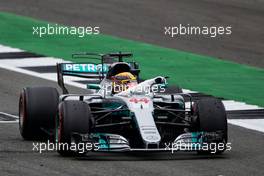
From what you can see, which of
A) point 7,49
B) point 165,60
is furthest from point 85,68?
point 7,49

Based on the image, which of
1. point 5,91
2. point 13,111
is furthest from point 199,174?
point 5,91

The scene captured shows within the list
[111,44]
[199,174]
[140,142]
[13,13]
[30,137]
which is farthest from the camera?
[13,13]

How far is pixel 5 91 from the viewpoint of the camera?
23250 mm

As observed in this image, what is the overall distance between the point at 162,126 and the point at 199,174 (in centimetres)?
186

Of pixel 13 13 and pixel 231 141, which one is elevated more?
pixel 13 13

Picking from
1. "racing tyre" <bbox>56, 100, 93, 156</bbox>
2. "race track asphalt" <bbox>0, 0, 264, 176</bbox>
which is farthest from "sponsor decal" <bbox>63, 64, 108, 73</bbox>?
"racing tyre" <bbox>56, 100, 93, 156</bbox>

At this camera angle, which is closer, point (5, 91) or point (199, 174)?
point (199, 174)

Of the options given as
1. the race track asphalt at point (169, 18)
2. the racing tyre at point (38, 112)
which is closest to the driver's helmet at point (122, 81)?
the racing tyre at point (38, 112)

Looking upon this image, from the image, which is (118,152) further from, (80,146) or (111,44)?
(111,44)

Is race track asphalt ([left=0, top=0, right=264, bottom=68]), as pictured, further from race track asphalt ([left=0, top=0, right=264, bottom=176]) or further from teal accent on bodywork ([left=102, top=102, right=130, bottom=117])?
teal accent on bodywork ([left=102, top=102, right=130, bottom=117])

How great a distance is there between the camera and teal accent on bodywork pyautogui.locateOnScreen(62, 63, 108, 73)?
19328 mm

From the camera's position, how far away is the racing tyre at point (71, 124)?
1669 centimetres

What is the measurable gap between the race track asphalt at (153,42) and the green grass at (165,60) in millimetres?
666

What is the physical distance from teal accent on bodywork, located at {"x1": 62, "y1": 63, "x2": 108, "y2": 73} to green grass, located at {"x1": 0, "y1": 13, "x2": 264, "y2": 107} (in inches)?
164
